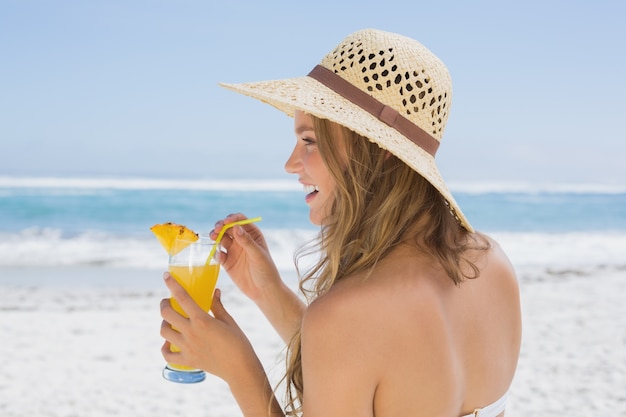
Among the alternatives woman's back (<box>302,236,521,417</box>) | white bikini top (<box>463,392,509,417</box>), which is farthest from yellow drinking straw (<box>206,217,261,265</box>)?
white bikini top (<box>463,392,509,417</box>)

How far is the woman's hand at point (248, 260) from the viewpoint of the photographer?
2170mm

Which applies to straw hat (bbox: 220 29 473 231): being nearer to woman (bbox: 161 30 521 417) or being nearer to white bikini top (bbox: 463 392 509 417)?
woman (bbox: 161 30 521 417)

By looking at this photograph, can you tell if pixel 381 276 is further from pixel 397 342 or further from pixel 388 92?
pixel 388 92

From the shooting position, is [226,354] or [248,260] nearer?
[226,354]

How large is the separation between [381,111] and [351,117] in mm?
116

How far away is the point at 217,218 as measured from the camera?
861 inches

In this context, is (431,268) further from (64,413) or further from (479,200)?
(479,200)

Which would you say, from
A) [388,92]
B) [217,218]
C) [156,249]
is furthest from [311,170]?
[217,218]

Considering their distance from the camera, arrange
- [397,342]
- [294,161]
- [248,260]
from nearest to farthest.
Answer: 1. [397,342]
2. [294,161]
3. [248,260]

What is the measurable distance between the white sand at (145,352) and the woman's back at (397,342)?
1704 mm

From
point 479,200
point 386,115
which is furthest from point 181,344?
point 479,200

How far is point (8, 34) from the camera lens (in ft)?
143

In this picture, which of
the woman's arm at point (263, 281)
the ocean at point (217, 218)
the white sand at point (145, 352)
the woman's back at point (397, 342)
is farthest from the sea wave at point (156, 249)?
the woman's back at point (397, 342)

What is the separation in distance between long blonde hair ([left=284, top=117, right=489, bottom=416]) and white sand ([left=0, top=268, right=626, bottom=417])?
5.29ft
